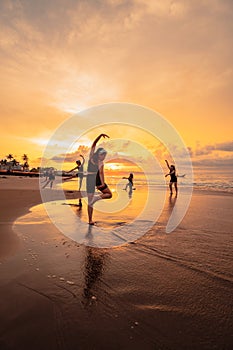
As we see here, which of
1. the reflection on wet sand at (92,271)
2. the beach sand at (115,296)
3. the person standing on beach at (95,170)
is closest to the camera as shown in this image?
the beach sand at (115,296)

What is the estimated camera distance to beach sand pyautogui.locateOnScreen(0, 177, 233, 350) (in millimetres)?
1948

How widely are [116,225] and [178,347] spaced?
16.4ft

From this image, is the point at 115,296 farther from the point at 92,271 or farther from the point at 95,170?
the point at 95,170

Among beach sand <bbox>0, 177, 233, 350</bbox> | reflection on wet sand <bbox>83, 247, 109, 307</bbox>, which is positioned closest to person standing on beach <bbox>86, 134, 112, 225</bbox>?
beach sand <bbox>0, 177, 233, 350</bbox>

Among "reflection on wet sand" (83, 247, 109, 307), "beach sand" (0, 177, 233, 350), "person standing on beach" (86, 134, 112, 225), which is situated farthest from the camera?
"person standing on beach" (86, 134, 112, 225)

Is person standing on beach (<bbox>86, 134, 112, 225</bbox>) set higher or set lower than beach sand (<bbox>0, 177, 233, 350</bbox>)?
higher

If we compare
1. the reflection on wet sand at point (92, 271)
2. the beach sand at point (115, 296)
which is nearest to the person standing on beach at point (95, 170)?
the beach sand at point (115, 296)

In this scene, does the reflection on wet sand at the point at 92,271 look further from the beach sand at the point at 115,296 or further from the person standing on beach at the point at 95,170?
the person standing on beach at the point at 95,170

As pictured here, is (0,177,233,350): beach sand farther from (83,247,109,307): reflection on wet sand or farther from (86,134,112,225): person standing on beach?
(86,134,112,225): person standing on beach

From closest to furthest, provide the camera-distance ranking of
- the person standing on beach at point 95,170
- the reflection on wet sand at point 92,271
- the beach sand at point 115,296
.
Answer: the beach sand at point 115,296, the reflection on wet sand at point 92,271, the person standing on beach at point 95,170

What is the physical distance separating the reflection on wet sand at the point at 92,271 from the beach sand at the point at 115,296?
0.04 ft

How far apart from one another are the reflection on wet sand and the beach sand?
1 cm

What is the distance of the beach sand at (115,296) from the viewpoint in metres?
1.95

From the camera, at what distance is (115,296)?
8.72 feet
